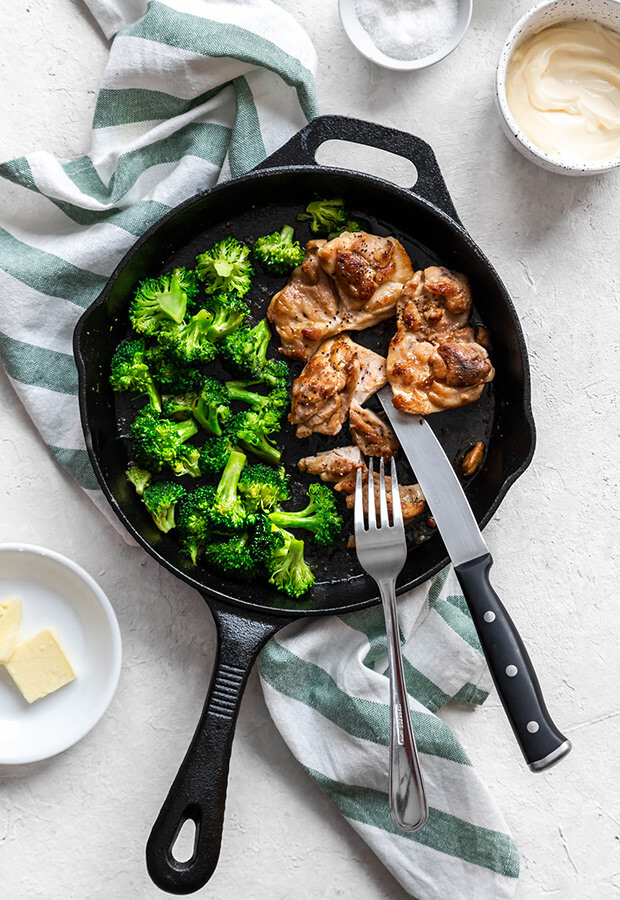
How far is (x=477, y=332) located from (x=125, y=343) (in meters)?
1.34

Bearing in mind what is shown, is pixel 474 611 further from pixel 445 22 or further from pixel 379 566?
pixel 445 22

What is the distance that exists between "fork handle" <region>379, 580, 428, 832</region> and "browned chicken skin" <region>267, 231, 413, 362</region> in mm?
1056

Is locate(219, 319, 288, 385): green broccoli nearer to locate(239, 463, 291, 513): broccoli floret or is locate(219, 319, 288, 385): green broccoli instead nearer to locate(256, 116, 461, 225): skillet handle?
locate(239, 463, 291, 513): broccoli floret

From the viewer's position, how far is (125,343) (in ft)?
10.4

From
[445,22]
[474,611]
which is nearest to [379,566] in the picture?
[474,611]

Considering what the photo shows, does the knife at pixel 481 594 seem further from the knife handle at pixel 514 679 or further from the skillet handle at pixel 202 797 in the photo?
the skillet handle at pixel 202 797

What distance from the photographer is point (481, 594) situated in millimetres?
2797

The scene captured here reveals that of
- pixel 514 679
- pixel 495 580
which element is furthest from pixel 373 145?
pixel 514 679

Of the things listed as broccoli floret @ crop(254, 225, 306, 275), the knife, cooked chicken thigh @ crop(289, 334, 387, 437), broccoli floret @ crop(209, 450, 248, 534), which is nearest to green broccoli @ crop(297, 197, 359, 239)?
broccoli floret @ crop(254, 225, 306, 275)

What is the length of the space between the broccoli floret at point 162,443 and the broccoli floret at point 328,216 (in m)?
0.89

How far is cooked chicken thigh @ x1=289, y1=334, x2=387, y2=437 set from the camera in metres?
3.07

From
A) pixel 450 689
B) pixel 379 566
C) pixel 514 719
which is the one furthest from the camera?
pixel 450 689

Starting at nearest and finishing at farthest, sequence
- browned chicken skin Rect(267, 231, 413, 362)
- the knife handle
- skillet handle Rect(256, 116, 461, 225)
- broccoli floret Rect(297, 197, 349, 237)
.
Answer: the knife handle → skillet handle Rect(256, 116, 461, 225) → browned chicken skin Rect(267, 231, 413, 362) → broccoli floret Rect(297, 197, 349, 237)

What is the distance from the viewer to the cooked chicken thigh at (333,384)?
3.07m
